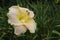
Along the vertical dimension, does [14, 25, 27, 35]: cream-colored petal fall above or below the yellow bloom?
below

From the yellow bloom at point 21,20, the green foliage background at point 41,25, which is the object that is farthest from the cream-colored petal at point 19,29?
the green foliage background at point 41,25

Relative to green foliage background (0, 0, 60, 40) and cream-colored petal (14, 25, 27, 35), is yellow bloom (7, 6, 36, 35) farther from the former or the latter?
green foliage background (0, 0, 60, 40)

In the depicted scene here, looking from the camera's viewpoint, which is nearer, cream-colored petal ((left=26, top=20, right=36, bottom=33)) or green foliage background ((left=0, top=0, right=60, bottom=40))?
cream-colored petal ((left=26, top=20, right=36, bottom=33))

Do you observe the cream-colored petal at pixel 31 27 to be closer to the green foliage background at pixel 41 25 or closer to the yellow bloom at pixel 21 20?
the yellow bloom at pixel 21 20

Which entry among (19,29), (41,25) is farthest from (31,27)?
(41,25)

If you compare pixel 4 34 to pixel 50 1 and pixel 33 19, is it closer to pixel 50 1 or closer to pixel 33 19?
pixel 33 19

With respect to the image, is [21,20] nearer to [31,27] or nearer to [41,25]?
[31,27]

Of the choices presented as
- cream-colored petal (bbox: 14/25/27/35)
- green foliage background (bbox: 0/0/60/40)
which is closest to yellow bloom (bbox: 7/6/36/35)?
cream-colored petal (bbox: 14/25/27/35)

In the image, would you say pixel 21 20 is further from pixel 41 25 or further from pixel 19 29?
pixel 41 25

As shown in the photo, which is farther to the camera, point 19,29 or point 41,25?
point 41,25
